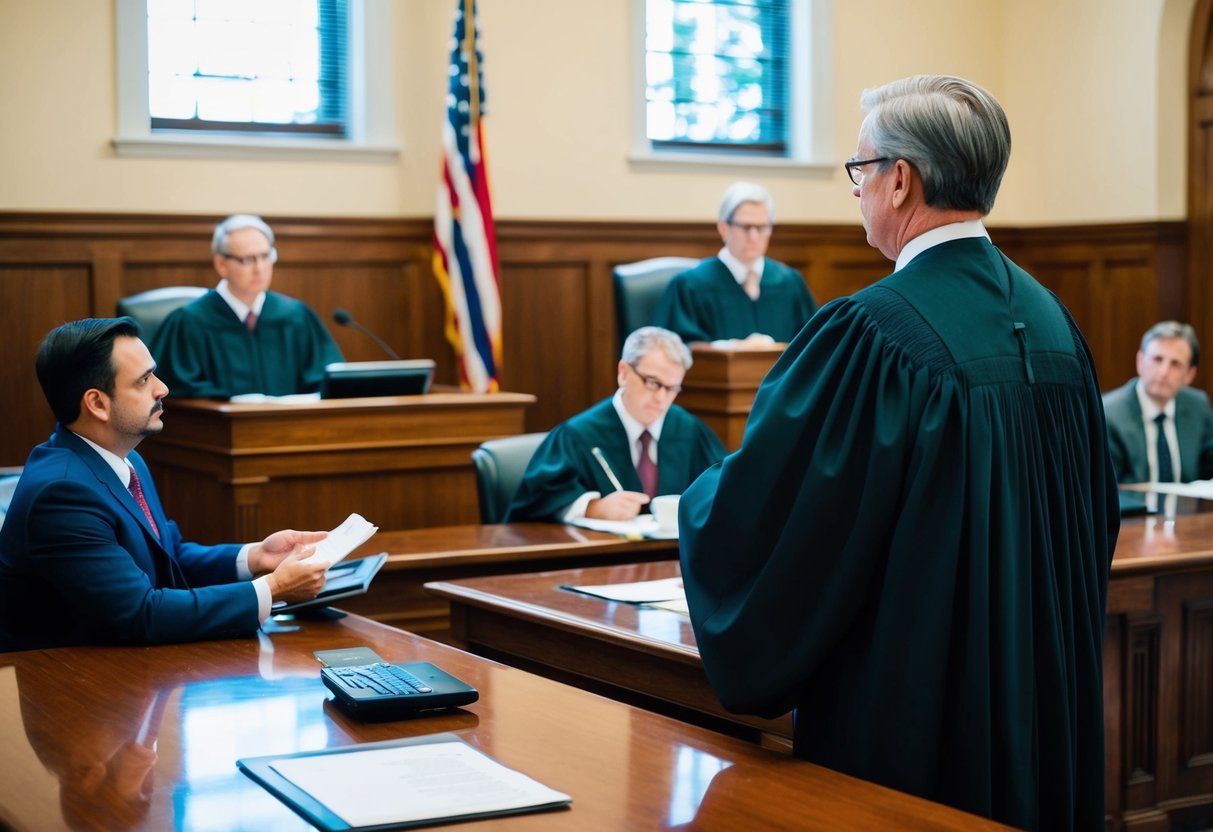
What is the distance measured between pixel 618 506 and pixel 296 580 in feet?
6.37

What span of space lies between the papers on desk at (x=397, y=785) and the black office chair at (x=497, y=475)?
116 inches

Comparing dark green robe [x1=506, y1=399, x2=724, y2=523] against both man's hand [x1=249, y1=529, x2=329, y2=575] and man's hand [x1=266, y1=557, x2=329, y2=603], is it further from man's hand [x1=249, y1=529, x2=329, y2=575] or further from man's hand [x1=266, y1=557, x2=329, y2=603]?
man's hand [x1=266, y1=557, x2=329, y2=603]

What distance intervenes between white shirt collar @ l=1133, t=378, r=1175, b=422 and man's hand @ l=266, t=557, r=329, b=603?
14.7 feet

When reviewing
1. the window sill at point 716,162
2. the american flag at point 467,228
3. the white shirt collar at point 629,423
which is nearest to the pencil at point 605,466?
the white shirt collar at point 629,423

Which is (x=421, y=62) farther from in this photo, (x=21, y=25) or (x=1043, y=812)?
(x=1043, y=812)

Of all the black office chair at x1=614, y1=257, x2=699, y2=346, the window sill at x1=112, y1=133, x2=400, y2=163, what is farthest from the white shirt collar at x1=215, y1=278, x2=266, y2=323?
the black office chair at x1=614, y1=257, x2=699, y2=346

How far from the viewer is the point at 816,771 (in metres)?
2.14

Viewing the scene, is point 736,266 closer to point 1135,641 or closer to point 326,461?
point 326,461

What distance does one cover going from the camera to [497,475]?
5145mm

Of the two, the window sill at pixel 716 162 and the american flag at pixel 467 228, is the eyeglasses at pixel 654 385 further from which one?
the window sill at pixel 716 162

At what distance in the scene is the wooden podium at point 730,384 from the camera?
6711 mm

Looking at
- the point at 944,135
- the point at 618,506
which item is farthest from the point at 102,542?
the point at 618,506

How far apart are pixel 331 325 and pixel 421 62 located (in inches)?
59.5

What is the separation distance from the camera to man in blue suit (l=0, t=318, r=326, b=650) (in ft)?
9.79
